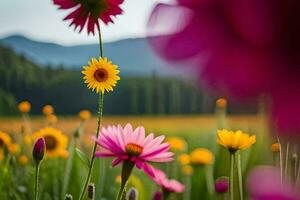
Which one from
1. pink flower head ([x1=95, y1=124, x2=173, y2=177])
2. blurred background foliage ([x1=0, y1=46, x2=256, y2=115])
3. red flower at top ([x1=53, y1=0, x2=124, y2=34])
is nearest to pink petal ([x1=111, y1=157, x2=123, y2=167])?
pink flower head ([x1=95, y1=124, x2=173, y2=177])

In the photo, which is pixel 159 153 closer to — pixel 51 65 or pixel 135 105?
pixel 135 105

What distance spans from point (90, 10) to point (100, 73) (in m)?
0.11

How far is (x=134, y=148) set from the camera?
0.35 m

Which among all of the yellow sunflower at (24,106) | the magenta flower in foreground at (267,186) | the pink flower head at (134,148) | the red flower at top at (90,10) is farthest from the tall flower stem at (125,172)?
the yellow sunflower at (24,106)

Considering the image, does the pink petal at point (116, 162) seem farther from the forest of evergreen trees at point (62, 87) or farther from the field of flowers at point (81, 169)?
the forest of evergreen trees at point (62, 87)

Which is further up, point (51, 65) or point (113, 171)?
point (51, 65)

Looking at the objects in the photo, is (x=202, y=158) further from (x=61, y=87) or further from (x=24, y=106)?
(x=61, y=87)

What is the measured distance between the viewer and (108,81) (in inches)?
19.4

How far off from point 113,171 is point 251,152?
484 mm

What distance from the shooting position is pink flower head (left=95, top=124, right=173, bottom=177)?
0.34 metres

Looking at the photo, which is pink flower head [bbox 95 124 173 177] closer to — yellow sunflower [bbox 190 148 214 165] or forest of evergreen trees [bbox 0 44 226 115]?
yellow sunflower [bbox 190 148 214 165]

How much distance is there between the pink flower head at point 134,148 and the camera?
0.34 meters

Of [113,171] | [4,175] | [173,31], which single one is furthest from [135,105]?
[173,31]

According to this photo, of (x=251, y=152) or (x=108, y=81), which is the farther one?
(x=251, y=152)
